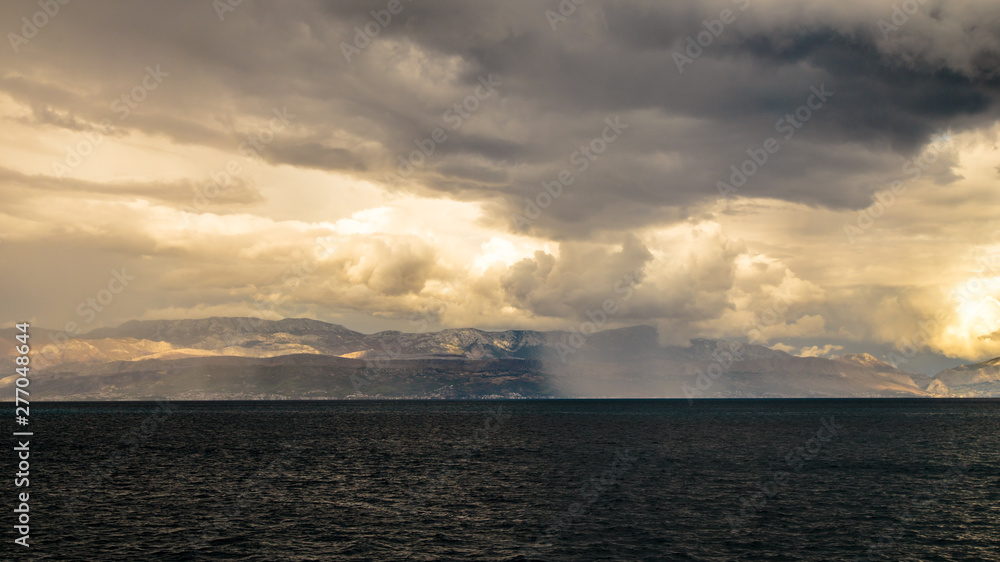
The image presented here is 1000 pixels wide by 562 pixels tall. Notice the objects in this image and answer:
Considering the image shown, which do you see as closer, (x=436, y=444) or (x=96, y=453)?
(x=96, y=453)

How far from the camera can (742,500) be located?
78125 mm

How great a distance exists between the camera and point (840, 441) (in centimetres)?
16412

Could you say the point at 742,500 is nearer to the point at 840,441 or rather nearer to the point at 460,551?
the point at 460,551

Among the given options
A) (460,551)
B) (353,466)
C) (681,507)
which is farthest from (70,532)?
(681,507)

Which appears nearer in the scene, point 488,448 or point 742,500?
point 742,500

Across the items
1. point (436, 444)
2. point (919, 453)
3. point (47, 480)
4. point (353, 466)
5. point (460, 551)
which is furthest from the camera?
point (436, 444)

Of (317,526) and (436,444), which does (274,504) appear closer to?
(317,526)

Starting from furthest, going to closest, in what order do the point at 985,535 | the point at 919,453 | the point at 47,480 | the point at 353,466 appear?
the point at 919,453
the point at 353,466
the point at 47,480
the point at 985,535

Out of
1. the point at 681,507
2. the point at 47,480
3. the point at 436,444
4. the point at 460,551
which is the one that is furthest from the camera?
the point at 436,444

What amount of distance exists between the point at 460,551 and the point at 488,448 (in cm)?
9489

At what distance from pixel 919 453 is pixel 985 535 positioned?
8375 centimetres

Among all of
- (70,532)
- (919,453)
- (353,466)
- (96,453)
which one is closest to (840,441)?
(919,453)

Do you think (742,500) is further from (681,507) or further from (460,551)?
(460,551)

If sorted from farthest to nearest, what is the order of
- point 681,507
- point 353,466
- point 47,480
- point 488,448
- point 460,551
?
point 488,448 → point 353,466 → point 47,480 → point 681,507 → point 460,551
